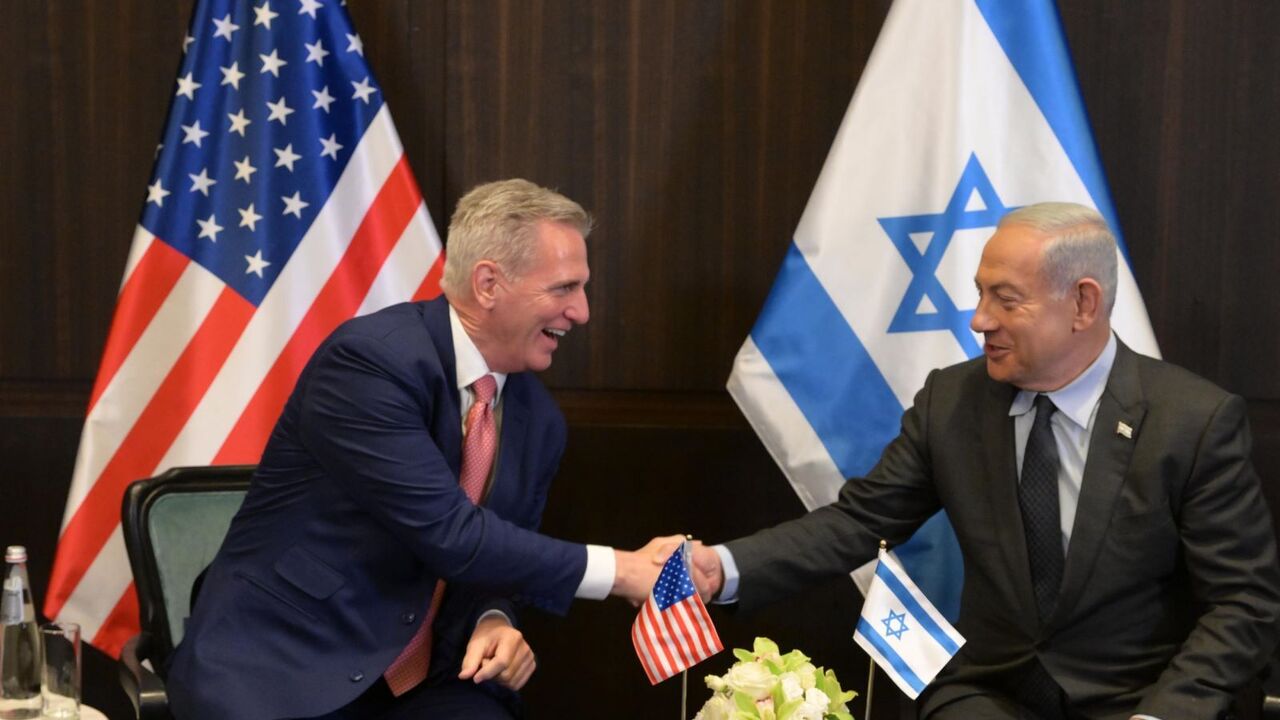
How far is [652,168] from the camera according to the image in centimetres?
396

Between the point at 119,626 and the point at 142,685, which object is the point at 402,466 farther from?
the point at 119,626

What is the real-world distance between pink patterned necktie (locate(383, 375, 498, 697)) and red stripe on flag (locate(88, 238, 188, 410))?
1.16 meters

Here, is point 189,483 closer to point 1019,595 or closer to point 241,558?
point 241,558

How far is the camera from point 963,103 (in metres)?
3.41

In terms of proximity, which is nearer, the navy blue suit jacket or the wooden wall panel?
the navy blue suit jacket

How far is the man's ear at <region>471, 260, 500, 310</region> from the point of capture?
9.23ft

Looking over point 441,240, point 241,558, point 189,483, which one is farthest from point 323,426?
point 441,240

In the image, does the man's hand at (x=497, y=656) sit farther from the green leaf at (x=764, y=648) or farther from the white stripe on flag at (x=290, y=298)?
the white stripe on flag at (x=290, y=298)

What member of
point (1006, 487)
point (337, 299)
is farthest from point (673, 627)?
point (337, 299)

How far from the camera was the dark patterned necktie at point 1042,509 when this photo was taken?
2.79 meters

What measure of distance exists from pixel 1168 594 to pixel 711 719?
1.08 m

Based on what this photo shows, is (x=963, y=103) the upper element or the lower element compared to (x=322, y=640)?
upper

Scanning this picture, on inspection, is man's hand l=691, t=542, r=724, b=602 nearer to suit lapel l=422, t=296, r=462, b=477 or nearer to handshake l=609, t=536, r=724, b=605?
handshake l=609, t=536, r=724, b=605

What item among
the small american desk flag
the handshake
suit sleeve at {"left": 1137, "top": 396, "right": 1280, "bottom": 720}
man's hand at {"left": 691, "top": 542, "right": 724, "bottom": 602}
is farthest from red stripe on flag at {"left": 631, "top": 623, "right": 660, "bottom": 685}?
suit sleeve at {"left": 1137, "top": 396, "right": 1280, "bottom": 720}
